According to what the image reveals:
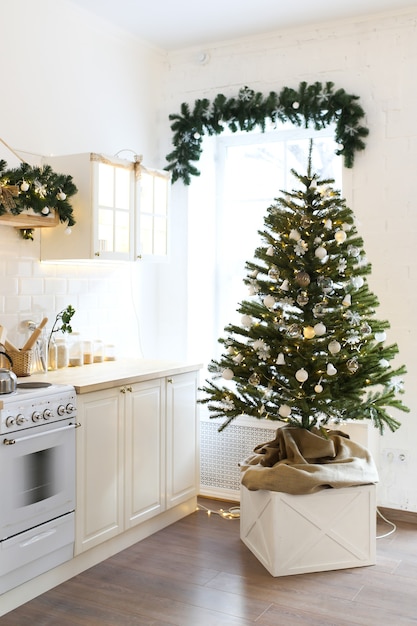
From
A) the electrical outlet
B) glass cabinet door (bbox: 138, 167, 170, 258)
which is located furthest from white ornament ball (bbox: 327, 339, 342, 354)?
glass cabinet door (bbox: 138, 167, 170, 258)

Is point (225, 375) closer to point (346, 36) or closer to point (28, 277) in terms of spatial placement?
point (28, 277)

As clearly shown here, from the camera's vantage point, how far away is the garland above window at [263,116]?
14.1ft

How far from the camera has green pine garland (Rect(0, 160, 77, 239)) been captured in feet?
11.2

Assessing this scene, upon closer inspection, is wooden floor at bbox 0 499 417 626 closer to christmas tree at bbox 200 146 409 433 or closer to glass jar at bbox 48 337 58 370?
christmas tree at bbox 200 146 409 433

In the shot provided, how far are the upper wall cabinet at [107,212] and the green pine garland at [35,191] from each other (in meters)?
0.09

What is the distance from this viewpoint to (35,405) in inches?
123

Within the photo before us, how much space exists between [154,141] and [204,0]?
45.2 inches

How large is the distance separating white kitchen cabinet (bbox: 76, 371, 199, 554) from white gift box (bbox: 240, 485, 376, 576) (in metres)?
0.69

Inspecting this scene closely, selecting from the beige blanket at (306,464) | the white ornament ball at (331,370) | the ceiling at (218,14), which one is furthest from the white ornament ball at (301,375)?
the ceiling at (218,14)

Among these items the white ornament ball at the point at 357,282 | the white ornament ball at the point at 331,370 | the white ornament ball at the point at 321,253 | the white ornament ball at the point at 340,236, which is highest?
the white ornament ball at the point at 340,236

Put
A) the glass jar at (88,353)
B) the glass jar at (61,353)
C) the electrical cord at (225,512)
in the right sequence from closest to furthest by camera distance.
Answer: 1. the glass jar at (61,353)
2. the glass jar at (88,353)
3. the electrical cord at (225,512)

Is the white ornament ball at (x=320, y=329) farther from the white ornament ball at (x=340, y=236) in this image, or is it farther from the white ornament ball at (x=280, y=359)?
the white ornament ball at (x=340, y=236)

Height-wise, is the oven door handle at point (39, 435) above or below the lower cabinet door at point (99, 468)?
above

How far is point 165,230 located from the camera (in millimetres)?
4484
